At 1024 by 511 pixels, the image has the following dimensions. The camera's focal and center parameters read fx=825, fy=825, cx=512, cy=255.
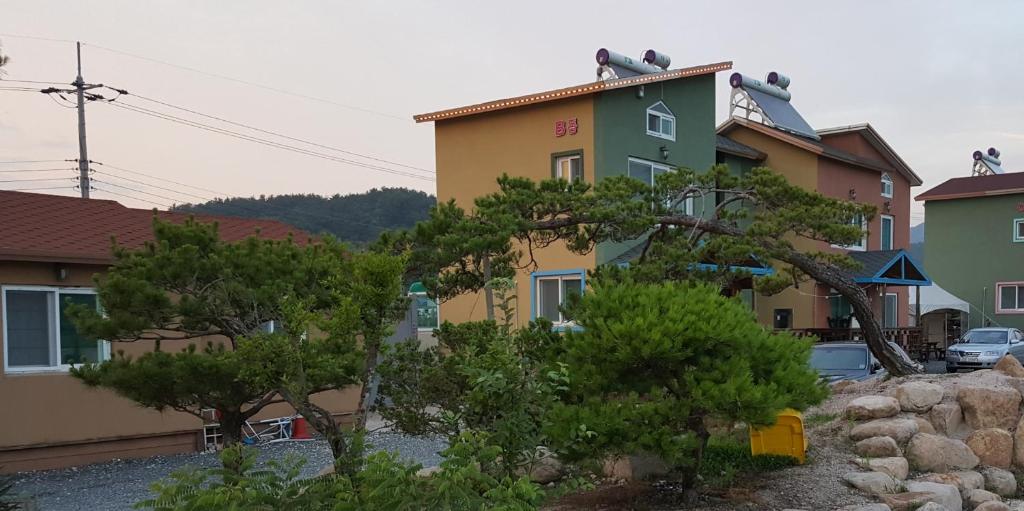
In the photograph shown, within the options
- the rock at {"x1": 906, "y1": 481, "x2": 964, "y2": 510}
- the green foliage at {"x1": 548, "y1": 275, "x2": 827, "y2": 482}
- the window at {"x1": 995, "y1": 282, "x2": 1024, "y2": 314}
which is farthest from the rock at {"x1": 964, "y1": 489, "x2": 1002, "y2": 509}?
the window at {"x1": 995, "y1": 282, "x2": 1024, "y2": 314}

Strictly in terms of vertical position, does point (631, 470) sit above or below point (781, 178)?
below

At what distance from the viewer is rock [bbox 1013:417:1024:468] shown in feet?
32.3

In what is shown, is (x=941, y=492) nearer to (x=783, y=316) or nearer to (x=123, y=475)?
(x=123, y=475)

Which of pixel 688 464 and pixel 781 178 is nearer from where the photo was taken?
pixel 688 464

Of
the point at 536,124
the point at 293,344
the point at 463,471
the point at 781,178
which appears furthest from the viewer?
the point at 536,124

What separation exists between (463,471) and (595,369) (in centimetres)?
208

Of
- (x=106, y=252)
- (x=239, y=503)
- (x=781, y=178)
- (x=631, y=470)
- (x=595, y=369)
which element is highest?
(x=781, y=178)

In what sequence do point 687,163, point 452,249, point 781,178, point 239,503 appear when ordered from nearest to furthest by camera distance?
point 239,503
point 452,249
point 781,178
point 687,163

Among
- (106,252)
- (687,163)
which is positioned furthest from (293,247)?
(687,163)

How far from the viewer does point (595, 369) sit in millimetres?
6473

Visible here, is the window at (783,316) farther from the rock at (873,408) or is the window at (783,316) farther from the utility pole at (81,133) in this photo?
the utility pole at (81,133)

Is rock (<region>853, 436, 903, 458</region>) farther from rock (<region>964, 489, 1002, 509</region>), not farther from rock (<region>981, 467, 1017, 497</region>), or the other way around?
rock (<region>981, 467, 1017, 497</region>)

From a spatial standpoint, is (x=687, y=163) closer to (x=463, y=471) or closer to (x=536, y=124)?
(x=536, y=124)

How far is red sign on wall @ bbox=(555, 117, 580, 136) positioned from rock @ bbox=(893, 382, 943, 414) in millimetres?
10410
